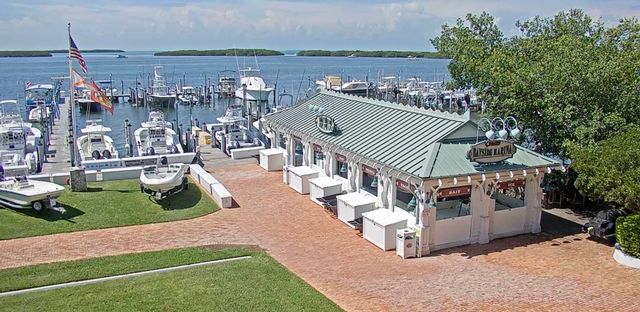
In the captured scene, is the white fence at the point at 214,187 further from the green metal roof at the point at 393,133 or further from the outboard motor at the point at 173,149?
the outboard motor at the point at 173,149

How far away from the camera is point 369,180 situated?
68.1 feet

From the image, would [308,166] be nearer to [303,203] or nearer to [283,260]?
[303,203]

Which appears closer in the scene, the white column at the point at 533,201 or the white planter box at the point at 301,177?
the white column at the point at 533,201

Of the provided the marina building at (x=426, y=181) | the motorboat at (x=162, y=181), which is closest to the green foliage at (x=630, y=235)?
the marina building at (x=426, y=181)

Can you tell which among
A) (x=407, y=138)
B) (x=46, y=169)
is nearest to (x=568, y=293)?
(x=407, y=138)

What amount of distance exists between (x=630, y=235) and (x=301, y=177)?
1207 centimetres

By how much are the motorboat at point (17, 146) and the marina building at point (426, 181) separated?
15096mm

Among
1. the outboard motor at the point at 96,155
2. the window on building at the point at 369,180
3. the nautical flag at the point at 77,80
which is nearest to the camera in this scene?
the window on building at the point at 369,180

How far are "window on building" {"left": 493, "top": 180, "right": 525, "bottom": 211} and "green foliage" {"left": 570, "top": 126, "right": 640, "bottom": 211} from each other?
6.11 ft

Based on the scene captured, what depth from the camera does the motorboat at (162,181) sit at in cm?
2134

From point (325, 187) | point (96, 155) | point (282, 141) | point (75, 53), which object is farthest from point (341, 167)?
point (96, 155)

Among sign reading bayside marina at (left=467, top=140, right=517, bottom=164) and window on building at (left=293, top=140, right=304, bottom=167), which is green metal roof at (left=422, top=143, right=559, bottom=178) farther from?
window on building at (left=293, top=140, right=304, bottom=167)

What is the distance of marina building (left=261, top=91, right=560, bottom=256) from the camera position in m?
17.0

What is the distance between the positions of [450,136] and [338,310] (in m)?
7.88
